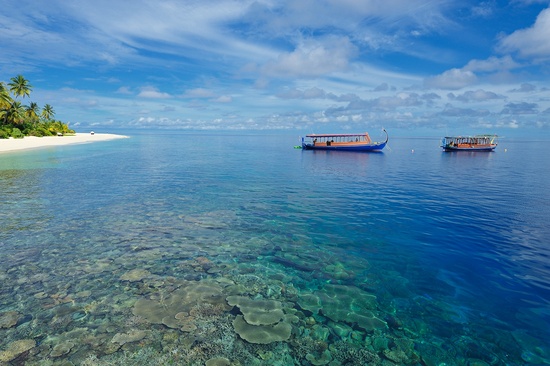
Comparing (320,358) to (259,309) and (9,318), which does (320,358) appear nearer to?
(259,309)

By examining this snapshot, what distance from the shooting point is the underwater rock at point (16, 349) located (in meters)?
6.56

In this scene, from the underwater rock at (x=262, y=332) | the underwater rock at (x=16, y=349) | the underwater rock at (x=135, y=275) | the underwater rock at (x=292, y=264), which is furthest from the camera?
the underwater rock at (x=292, y=264)

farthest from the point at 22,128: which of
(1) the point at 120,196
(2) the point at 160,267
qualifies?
(2) the point at 160,267

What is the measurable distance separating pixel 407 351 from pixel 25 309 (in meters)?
10.5

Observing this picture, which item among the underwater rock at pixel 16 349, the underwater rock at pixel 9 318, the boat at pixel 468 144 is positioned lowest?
the underwater rock at pixel 16 349

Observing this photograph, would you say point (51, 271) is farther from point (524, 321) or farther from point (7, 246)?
Answer: point (524, 321)

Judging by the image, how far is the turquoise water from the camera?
722cm

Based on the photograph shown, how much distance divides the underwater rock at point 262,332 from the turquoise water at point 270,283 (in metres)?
0.04

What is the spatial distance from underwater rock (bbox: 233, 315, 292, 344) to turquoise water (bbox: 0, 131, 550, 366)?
0.04m

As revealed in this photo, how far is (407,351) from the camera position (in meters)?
7.28

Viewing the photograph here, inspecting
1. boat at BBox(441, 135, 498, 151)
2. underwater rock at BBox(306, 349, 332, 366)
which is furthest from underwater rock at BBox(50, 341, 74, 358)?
boat at BBox(441, 135, 498, 151)

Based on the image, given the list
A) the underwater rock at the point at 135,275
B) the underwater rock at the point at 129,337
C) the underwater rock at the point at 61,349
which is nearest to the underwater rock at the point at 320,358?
the underwater rock at the point at 129,337

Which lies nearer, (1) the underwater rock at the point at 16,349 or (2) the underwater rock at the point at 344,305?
(1) the underwater rock at the point at 16,349

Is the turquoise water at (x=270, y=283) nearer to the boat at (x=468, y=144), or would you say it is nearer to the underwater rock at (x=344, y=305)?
the underwater rock at (x=344, y=305)
